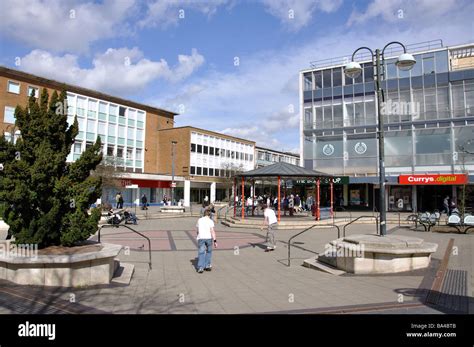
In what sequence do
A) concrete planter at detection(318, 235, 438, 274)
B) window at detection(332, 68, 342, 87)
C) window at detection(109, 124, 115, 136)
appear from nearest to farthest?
concrete planter at detection(318, 235, 438, 274), window at detection(332, 68, 342, 87), window at detection(109, 124, 115, 136)

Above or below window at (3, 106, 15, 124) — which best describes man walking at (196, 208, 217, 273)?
below

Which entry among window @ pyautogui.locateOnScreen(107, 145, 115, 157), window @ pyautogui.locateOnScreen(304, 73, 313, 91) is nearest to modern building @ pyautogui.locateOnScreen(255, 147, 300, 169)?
window @ pyautogui.locateOnScreen(107, 145, 115, 157)

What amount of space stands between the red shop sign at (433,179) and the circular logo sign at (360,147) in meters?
4.32

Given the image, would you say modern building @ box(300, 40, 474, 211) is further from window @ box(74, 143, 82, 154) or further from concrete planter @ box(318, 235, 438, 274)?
window @ box(74, 143, 82, 154)

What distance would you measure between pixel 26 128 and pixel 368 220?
69.2 feet

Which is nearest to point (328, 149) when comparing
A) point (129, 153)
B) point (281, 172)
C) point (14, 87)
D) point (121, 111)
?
point (281, 172)

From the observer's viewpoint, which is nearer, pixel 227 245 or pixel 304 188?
pixel 227 245

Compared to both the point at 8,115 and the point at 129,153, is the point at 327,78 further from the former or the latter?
the point at 8,115

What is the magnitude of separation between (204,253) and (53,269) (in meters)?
3.30

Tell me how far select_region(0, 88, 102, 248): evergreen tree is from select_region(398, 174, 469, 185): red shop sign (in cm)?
2804

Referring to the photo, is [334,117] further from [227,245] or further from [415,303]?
[415,303]

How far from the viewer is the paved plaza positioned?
19.1ft
